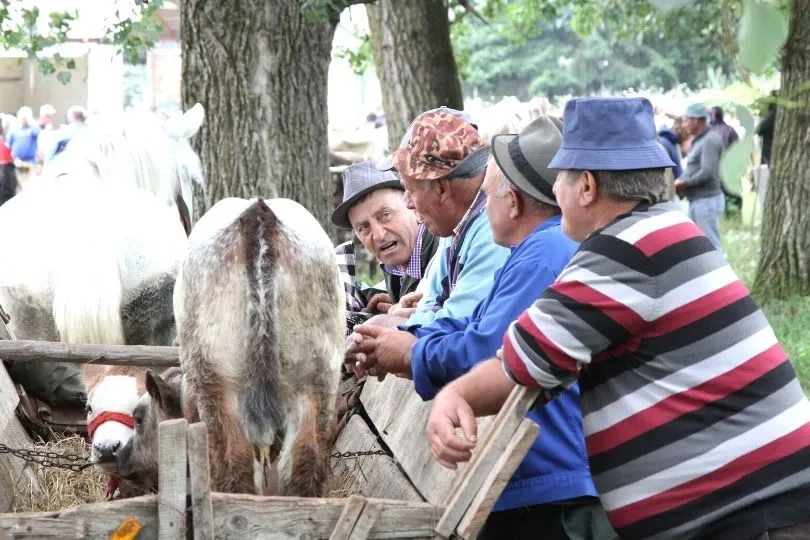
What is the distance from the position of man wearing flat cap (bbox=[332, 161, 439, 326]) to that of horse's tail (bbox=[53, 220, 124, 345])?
1048 mm

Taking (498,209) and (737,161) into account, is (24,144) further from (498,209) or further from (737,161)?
(737,161)

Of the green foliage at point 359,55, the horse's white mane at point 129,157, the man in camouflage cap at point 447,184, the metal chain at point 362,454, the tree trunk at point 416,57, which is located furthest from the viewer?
the green foliage at point 359,55

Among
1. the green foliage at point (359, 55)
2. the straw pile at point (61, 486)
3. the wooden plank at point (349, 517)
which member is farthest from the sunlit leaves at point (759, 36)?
the green foliage at point (359, 55)

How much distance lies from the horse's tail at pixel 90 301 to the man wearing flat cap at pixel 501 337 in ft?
5.02

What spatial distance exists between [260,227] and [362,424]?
111 centimetres

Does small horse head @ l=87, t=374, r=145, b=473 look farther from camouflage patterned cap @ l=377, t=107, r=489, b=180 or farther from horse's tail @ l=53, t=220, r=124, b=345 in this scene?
camouflage patterned cap @ l=377, t=107, r=489, b=180

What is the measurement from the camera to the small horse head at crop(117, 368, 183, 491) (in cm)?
382

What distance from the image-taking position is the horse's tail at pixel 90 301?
4297 millimetres

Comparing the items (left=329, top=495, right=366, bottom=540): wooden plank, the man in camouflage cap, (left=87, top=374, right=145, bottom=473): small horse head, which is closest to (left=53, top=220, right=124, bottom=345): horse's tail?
(left=87, top=374, right=145, bottom=473): small horse head

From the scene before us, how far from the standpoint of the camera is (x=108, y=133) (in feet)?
17.7

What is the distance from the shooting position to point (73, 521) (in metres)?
2.51

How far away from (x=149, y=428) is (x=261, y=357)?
81 cm

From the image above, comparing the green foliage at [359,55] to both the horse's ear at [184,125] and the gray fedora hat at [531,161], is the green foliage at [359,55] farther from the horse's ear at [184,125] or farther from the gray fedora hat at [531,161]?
the gray fedora hat at [531,161]

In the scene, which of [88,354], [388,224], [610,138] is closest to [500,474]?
[610,138]
